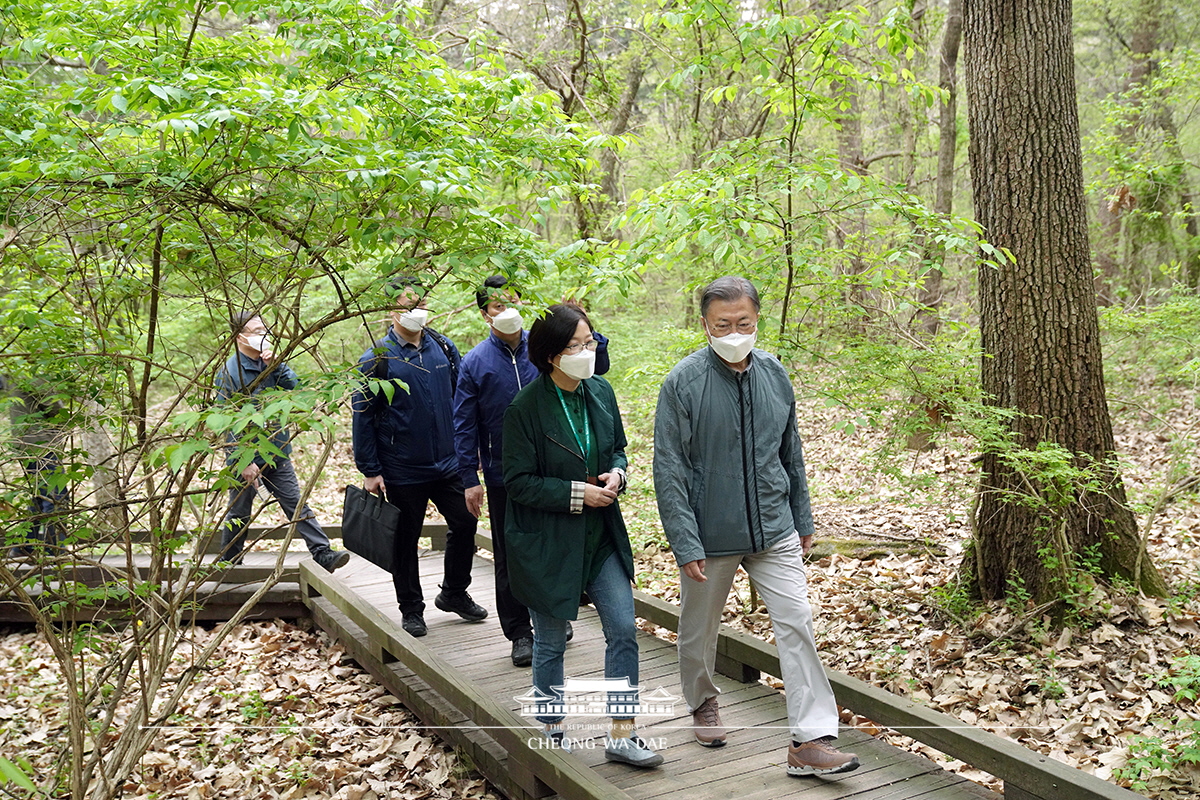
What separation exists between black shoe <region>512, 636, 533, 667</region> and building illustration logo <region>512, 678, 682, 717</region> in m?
0.39

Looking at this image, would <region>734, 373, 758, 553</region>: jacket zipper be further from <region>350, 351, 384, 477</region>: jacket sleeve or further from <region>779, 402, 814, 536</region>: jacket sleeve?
<region>350, 351, 384, 477</region>: jacket sleeve

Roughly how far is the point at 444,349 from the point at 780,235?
7.60 feet

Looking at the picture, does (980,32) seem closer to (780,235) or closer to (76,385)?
(780,235)

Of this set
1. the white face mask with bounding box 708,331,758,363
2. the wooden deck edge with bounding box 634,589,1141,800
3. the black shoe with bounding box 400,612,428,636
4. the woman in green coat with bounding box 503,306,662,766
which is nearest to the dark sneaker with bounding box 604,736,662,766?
the woman in green coat with bounding box 503,306,662,766

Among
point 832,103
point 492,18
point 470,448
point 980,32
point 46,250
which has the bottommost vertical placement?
point 470,448

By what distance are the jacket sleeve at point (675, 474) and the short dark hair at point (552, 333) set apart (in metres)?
0.49

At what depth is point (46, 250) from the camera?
419 cm

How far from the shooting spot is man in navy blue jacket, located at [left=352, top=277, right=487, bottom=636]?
5.30 m

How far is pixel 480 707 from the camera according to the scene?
437 centimetres

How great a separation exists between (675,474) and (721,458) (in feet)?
0.75

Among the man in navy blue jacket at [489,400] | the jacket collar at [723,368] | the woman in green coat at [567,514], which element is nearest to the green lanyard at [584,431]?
the woman in green coat at [567,514]

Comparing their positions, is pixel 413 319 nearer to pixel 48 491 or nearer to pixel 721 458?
pixel 48 491

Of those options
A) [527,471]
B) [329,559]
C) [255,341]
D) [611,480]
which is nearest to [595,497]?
[611,480]

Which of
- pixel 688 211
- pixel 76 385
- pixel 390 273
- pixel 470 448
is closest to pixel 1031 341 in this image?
pixel 688 211
